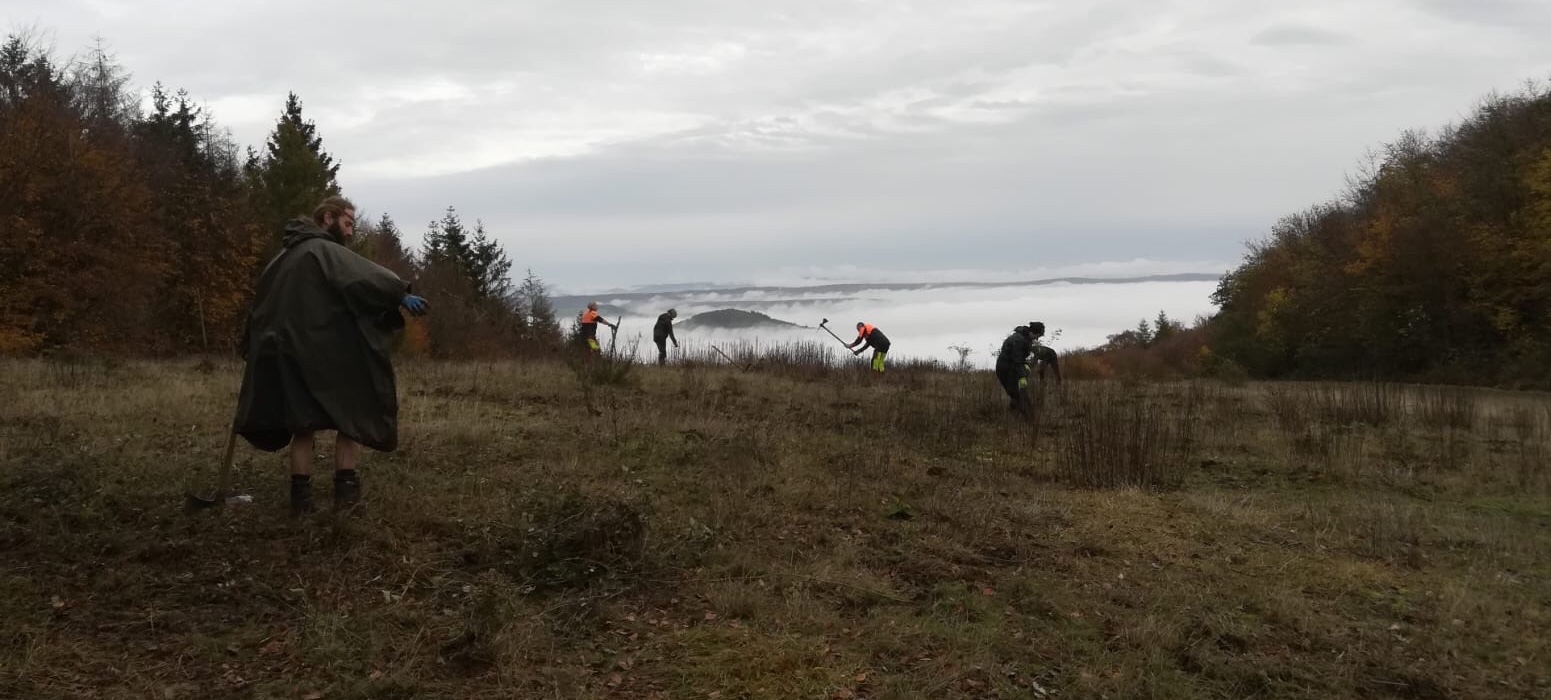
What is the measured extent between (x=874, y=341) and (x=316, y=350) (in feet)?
44.0

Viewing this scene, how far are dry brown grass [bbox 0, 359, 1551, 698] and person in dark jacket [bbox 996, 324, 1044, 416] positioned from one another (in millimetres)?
2327

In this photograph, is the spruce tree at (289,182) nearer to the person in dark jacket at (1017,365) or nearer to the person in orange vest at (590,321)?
the person in orange vest at (590,321)

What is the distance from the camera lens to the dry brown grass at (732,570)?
351 cm

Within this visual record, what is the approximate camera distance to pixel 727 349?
61.1 feet

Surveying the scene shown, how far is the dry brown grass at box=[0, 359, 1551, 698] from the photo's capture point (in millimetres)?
3512

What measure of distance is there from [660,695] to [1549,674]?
12.2 feet

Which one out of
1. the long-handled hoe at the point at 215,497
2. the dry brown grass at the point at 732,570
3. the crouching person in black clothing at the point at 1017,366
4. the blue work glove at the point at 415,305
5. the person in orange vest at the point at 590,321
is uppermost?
the person in orange vest at the point at 590,321

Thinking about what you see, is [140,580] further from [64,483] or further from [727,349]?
[727,349]

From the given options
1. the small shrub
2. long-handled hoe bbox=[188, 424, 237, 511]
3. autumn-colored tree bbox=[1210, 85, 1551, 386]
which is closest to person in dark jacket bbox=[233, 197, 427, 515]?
long-handled hoe bbox=[188, 424, 237, 511]

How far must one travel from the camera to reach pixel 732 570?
15.4 ft

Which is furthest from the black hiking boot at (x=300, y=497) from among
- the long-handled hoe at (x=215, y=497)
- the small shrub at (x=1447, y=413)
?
the small shrub at (x=1447, y=413)

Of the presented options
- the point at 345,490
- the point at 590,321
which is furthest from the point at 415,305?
the point at 590,321

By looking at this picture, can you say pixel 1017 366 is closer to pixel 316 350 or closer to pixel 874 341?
pixel 874 341

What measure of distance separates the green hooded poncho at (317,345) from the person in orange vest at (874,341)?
42.3 ft
